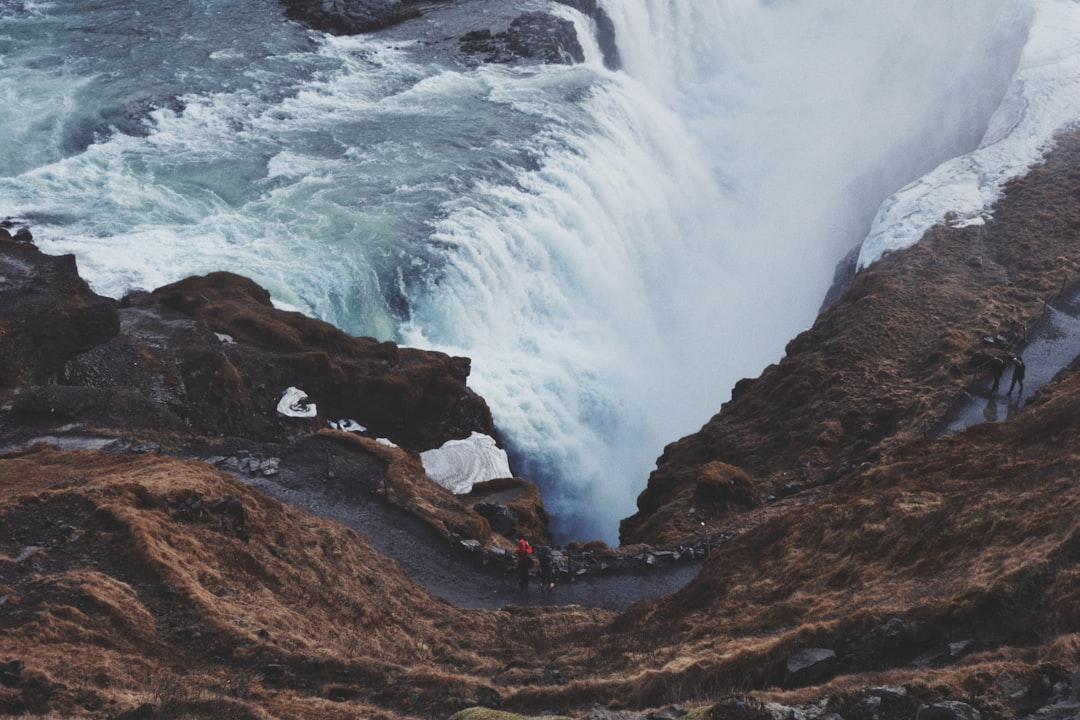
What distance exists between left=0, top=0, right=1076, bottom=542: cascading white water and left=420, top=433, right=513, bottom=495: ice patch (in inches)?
192

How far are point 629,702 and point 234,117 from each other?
132 feet

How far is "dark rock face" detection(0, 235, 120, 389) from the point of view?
23984 mm

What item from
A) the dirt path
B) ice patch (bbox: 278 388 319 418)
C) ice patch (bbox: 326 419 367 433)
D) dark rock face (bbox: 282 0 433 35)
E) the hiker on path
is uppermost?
the hiker on path

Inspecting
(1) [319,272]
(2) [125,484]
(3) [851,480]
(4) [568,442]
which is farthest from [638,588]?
(1) [319,272]

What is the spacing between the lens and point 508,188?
1756 inches

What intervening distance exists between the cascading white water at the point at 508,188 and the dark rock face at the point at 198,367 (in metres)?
4.03

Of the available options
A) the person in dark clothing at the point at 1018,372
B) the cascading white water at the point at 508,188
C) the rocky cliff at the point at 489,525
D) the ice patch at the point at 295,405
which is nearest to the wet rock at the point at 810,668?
the rocky cliff at the point at 489,525

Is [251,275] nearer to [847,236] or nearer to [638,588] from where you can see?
[638,588]

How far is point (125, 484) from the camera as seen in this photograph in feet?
60.6

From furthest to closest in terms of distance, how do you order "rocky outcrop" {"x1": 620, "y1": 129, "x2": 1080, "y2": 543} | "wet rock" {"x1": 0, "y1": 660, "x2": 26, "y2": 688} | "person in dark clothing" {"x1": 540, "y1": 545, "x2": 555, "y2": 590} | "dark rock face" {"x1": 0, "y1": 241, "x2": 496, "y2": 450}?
"rocky outcrop" {"x1": 620, "y1": 129, "x2": 1080, "y2": 543}
"dark rock face" {"x1": 0, "y1": 241, "x2": 496, "y2": 450}
"person in dark clothing" {"x1": 540, "y1": 545, "x2": 555, "y2": 590}
"wet rock" {"x1": 0, "y1": 660, "x2": 26, "y2": 688}

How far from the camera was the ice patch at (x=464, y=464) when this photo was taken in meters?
28.2

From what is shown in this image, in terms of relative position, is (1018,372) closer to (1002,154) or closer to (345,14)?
(1002,154)

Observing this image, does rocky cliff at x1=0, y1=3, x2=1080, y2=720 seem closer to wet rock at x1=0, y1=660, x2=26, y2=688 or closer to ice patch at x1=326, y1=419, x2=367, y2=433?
wet rock at x1=0, y1=660, x2=26, y2=688

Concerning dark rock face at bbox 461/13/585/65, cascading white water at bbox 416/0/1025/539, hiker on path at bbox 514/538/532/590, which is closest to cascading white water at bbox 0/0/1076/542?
cascading white water at bbox 416/0/1025/539
